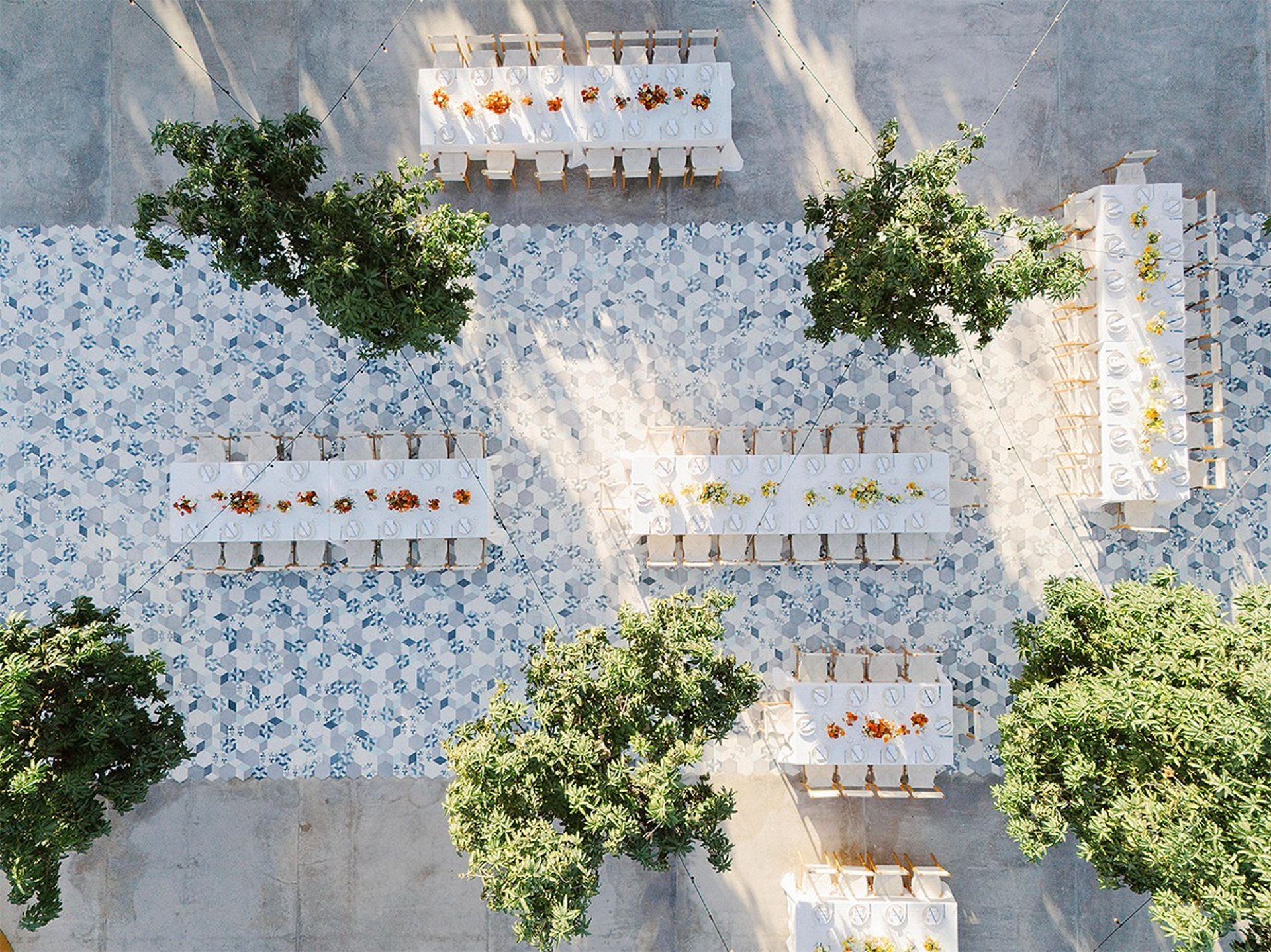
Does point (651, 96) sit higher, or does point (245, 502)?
point (651, 96)

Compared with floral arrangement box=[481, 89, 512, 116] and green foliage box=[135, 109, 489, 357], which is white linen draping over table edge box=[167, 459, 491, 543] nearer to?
green foliage box=[135, 109, 489, 357]

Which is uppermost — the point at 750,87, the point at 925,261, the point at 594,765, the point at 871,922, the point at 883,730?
the point at 750,87

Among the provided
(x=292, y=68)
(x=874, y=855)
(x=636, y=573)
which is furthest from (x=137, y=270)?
(x=874, y=855)

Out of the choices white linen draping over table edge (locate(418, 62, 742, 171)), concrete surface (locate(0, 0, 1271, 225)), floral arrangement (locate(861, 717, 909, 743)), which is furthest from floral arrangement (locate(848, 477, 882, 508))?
Result: white linen draping over table edge (locate(418, 62, 742, 171))

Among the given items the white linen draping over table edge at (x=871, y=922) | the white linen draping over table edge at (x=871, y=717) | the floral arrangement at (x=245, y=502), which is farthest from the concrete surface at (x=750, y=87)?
the white linen draping over table edge at (x=871, y=922)

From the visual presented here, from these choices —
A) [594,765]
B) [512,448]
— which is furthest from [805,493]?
[594,765]

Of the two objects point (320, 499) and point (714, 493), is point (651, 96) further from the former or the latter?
point (320, 499)
